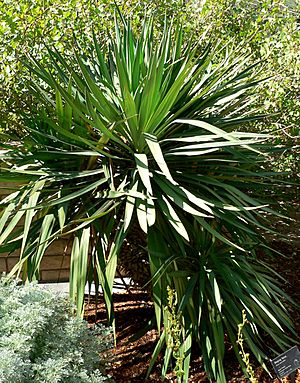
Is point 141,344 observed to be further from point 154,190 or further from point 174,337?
point 174,337

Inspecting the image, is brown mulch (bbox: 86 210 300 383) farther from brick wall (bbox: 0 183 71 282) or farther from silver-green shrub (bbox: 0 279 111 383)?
brick wall (bbox: 0 183 71 282)

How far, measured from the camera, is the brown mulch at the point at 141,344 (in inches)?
176

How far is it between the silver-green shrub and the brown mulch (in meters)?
0.39

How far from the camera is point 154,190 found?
4.28 m

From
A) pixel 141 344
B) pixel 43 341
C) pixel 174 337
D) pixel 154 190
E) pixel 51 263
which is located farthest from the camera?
pixel 51 263

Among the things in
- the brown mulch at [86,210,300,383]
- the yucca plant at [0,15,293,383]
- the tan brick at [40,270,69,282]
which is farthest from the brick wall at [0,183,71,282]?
the yucca plant at [0,15,293,383]

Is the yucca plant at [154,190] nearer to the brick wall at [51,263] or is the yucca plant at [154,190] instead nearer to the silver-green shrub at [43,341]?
the silver-green shrub at [43,341]

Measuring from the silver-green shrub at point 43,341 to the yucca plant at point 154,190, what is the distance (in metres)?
0.37

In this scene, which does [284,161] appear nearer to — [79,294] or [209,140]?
[209,140]

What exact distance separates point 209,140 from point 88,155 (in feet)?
2.68

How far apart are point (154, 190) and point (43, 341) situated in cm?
129

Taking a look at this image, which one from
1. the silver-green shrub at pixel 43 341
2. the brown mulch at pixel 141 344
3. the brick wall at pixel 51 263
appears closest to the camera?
the silver-green shrub at pixel 43 341

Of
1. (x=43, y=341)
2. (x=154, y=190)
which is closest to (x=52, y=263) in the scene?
(x=154, y=190)

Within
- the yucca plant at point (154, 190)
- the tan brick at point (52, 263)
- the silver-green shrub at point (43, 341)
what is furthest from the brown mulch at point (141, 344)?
the tan brick at point (52, 263)
